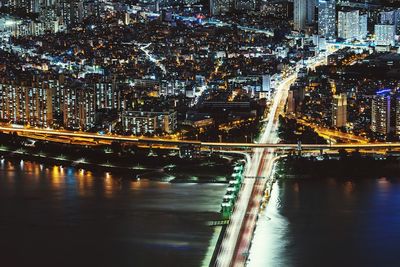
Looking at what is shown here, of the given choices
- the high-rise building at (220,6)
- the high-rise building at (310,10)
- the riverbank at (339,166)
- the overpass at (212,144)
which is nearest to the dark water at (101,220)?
the riverbank at (339,166)

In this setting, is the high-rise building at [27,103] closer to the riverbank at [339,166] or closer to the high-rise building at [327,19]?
the riverbank at [339,166]

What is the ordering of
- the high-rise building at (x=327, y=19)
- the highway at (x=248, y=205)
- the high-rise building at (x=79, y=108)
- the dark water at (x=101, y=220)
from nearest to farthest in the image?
the highway at (x=248, y=205), the dark water at (x=101, y=220), the high-rise building at (x=79, y=108), the high-rise building at (x=327, y=19)

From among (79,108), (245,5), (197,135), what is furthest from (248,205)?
(245,5)

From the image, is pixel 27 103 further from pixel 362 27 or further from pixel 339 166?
pixel 362 27

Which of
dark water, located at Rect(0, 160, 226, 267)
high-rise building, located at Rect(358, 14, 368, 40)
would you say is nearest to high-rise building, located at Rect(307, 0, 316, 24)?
high-rise building, located at Rect(358, 14, 368, 40)

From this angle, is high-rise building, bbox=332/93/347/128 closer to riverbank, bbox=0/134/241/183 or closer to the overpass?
the overpass

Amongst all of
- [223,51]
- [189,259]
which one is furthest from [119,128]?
[223,51]
